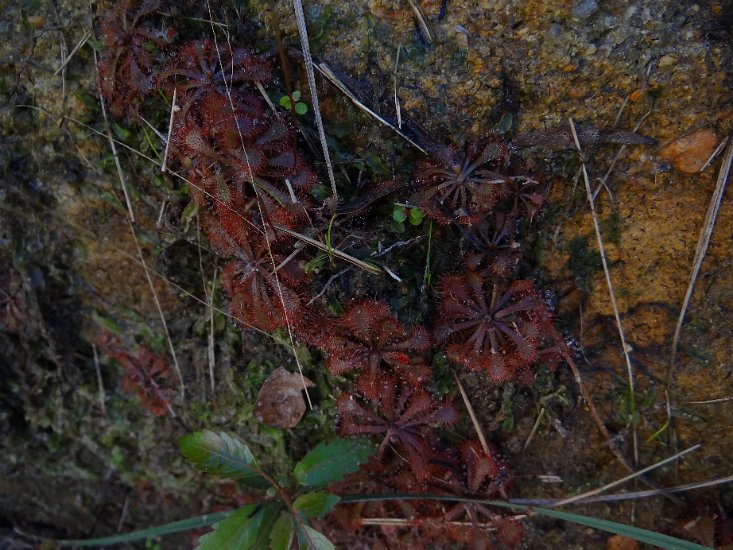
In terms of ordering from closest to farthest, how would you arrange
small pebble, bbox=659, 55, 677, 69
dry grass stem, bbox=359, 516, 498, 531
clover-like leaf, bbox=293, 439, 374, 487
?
small pebble, bbox=659, 55, 677, 69
clover-like leaf, bbox=293, 439, 374, 487
dry grass stem, bbox=359, 516, 498, 531

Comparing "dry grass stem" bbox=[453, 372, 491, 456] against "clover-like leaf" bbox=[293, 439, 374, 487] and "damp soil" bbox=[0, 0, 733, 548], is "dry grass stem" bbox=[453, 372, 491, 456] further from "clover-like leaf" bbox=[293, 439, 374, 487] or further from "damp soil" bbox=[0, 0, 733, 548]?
"clover-like leaf" bbox=[293, 439, 374, 487]

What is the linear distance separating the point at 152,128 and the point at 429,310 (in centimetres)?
169

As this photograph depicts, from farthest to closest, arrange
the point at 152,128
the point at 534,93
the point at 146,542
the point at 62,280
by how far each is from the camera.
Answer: the point at 146,542 → the point at 62,280 → the point at 152,128 → the point at 534,93

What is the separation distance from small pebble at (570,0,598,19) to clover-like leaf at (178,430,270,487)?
8.75 feet

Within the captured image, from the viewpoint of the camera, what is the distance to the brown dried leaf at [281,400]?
3275 mm

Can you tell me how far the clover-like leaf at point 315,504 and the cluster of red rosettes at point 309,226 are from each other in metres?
0.41

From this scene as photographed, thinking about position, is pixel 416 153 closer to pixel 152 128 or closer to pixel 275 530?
pixel 152 128

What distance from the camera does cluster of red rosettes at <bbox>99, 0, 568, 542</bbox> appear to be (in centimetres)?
264

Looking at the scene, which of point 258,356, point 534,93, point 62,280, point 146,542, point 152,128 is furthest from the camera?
point 146,542

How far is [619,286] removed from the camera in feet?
9.70

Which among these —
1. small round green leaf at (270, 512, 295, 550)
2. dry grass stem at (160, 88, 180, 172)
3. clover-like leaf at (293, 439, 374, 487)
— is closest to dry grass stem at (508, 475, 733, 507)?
clover-like leaf at (293, 439, 374, 487)

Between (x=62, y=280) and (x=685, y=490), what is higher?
(x=62, y=280)

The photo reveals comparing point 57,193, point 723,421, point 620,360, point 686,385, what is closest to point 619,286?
point 620,360

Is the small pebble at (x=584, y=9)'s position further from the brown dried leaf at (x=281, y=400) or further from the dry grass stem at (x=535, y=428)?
the brown dried leaf at (x=281, y=400)
